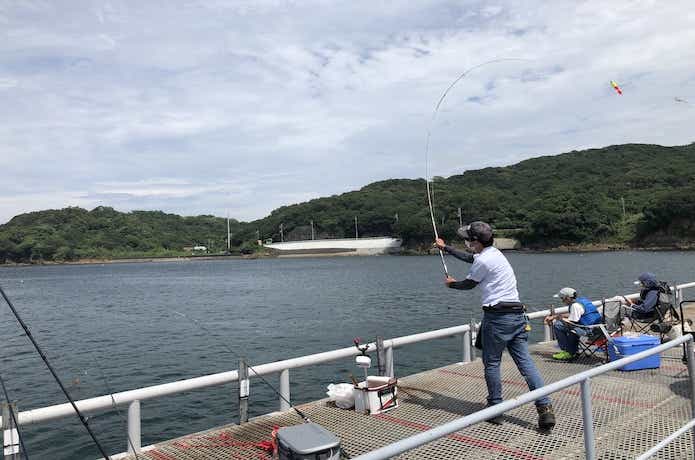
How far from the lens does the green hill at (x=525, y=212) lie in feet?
357

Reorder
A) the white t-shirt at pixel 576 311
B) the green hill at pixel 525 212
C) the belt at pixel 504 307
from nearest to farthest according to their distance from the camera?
the belt at pixel 504 307 < the white t-shirt at pixel 576 311 < the green hill at pixel 525 212

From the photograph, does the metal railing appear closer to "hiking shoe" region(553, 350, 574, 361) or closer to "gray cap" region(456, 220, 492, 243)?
"gray cap" region(456, 220, 492, 243)

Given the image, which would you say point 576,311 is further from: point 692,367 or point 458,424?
point 458,424

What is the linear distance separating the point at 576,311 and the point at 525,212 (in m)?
131

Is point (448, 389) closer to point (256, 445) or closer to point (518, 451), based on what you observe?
point (518, 451)

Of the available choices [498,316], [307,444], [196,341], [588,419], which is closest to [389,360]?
[498,316]

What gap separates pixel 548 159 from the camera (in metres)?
186

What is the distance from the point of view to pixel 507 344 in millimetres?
5426

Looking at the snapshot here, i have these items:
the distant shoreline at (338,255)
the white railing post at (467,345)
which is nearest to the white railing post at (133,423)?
the white railing post at (467,345)

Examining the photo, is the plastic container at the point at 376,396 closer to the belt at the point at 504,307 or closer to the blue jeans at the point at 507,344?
the blue jeans at the point at 507,344

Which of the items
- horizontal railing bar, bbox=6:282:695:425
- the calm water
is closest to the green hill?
the calm water

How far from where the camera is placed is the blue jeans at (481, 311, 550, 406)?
17.6 feet

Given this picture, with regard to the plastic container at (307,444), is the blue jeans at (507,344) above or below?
above

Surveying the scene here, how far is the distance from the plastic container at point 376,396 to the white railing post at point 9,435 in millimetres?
3463
